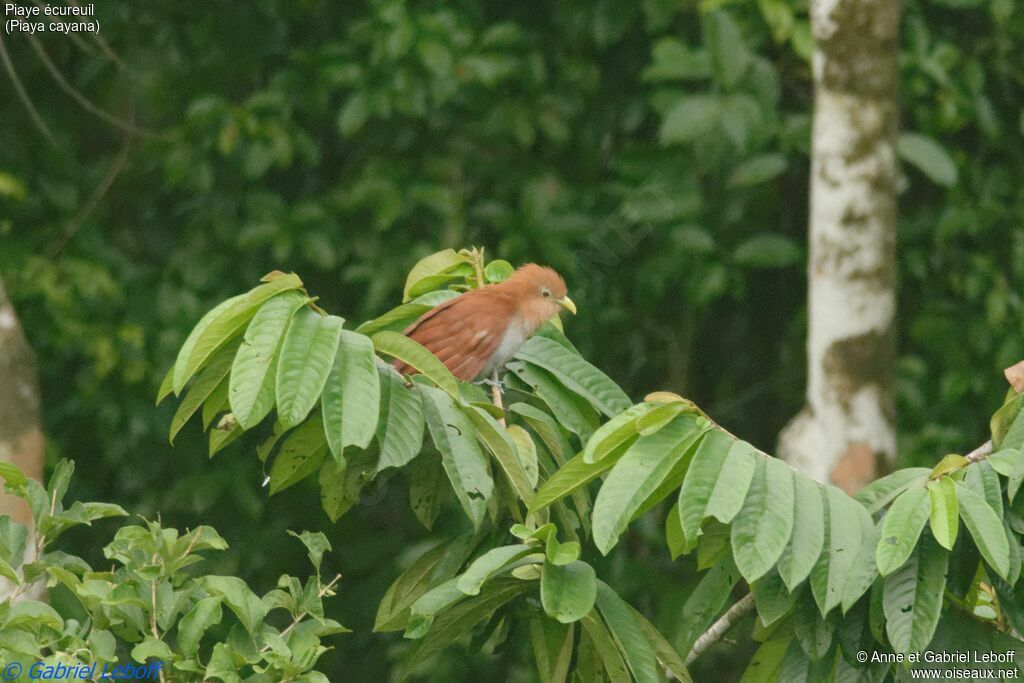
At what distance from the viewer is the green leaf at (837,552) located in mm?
1939

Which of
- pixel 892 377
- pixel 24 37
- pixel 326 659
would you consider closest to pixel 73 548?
pixel 326 659

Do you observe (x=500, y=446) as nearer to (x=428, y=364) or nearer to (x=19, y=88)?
(x=428, y=364)

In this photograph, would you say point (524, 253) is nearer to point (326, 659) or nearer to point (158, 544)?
point (326, 659)

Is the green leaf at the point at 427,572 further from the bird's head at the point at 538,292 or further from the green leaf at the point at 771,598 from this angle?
the bird's head at the point at 538,292

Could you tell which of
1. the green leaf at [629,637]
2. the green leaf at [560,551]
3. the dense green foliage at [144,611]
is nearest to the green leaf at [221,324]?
the dense green foliage at [144,611]

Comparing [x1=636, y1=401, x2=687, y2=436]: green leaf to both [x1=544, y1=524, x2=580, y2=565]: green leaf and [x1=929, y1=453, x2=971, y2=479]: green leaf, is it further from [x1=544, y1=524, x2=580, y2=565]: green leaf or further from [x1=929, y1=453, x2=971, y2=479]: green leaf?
[x1=929, y1=453, x2=971, y2=479]: green leaf

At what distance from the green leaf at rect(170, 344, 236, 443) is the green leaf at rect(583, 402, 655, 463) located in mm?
625

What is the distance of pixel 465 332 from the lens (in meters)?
3.18

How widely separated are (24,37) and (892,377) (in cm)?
368

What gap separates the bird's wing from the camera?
3.14 m

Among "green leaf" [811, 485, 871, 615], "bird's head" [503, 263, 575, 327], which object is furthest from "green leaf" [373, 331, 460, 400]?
"bird's head" [503, 263, 575, 327]

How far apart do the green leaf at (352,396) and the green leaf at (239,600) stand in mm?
251

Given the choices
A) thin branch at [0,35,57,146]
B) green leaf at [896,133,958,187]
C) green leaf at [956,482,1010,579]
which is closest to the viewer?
green leaf at [956,482,1010,579]

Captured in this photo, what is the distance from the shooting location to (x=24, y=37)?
5.67 metres
